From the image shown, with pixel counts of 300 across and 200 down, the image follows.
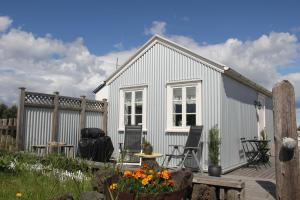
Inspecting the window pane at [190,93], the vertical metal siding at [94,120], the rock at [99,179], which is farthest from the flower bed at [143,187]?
the vertical metal siding at [94,120]

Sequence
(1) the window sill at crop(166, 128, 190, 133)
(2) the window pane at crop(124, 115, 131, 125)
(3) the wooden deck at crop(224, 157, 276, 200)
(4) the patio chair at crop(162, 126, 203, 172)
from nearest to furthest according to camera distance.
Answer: (3) the wooden deck at crop(224, 157, 276, 200), (4) the patio chair at crop(162, 126, 203, 172), (1) the window sill at crop(166, 128, 190, 133), (2) the window pane at crop(124, 115, 131, 125)

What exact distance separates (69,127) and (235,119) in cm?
511

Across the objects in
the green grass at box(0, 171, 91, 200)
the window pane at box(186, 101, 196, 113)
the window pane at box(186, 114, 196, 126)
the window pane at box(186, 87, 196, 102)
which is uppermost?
the window pane at box(186, 87, 196, 102)

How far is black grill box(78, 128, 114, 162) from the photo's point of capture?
883cm

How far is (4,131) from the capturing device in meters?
8.53

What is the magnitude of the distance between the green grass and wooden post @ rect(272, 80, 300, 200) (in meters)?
2.71

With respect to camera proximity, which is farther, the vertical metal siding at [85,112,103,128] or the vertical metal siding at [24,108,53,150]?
the vertical metal siding at [85,112,103,128]

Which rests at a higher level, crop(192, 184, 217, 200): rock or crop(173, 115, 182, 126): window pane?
crop(173, 115, 182, 126): window pane

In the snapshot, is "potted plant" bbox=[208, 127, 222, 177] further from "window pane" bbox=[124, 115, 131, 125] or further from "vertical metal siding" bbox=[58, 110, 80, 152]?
"vertical metal siding" bbox=[58, 110, 80, 152]

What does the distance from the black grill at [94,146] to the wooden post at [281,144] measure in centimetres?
531

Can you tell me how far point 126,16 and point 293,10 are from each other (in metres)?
4.38

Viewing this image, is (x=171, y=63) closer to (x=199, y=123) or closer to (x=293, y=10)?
(x=199, y=123)

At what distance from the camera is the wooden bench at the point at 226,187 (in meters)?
4.18

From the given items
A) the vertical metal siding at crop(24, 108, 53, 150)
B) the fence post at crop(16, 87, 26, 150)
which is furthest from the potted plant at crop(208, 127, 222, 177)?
the fence post at crop(16, 87, 26, 150)
